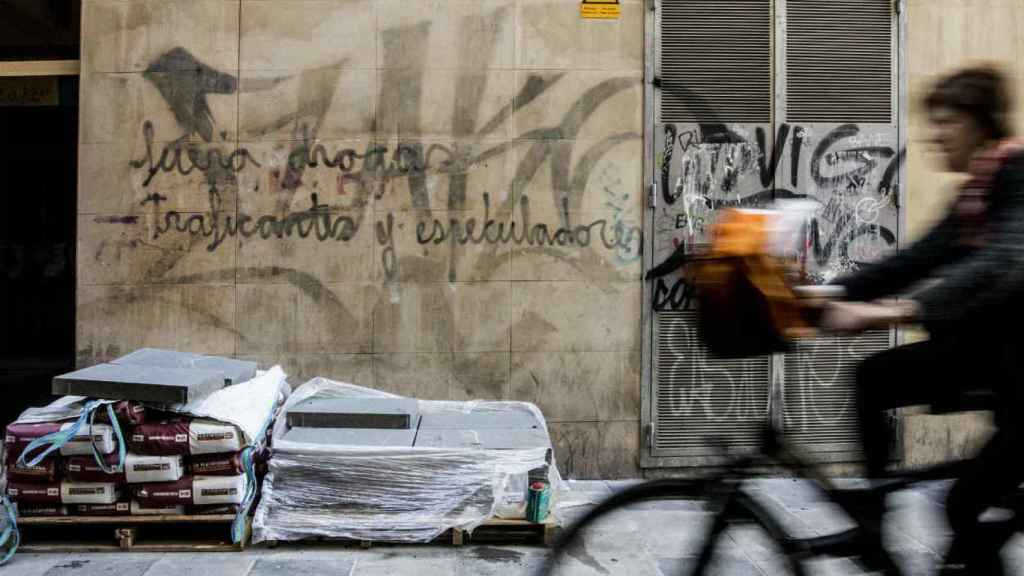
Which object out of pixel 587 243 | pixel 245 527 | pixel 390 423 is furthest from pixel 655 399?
pixel 245 527

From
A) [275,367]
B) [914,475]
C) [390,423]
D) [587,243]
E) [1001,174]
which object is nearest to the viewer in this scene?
[1001,174]

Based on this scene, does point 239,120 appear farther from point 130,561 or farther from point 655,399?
point 655,399

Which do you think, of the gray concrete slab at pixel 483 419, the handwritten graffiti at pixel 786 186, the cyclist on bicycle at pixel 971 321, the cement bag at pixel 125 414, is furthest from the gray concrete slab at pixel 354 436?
the cyclist on bicycle at pixel 971 321

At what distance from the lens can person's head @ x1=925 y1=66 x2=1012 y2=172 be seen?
2.70 m

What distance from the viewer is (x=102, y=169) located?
662 cm

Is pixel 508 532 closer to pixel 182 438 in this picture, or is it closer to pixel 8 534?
pixel 182 438

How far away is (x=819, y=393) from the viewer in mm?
7051

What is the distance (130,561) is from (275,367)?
5.94 feet

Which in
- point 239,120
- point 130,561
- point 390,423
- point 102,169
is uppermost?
point 239,120

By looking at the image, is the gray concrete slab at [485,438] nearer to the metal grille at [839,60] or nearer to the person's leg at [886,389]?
the person's leg at [886,389]

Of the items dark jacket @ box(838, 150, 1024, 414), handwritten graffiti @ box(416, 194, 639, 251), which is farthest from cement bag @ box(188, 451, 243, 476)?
dark jacket @ box(838, 150, 1024, 414)

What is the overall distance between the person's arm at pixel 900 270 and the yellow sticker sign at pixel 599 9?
4375mm

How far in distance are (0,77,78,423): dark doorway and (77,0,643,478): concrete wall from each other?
2.23 feet

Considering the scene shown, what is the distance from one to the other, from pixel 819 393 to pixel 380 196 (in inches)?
154
